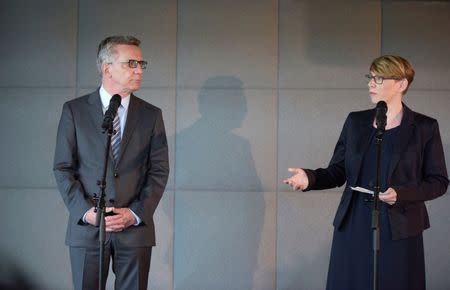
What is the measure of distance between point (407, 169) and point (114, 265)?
165 centimetres

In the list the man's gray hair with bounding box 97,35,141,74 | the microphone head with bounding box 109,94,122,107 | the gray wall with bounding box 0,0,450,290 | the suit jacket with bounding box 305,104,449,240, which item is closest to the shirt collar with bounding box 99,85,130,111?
A: the man's gray hair with bounding box 97,35,141,74

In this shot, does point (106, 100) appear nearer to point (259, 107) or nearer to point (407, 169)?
point (407, 169)

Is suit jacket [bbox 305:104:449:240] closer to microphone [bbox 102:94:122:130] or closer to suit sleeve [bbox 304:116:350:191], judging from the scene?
suit sleeve [bbox 304:116:350:191]

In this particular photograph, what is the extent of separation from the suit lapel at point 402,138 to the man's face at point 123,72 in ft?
4.75

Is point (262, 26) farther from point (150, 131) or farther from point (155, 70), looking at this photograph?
point (150, 131)

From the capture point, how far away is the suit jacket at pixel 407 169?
145 inches

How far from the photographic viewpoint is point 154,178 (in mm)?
3818

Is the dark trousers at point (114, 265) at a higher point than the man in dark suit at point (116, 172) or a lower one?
lower

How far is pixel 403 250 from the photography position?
369 cm

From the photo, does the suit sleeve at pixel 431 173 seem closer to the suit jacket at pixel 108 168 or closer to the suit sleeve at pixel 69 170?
the suit jacket at pixel 108 168

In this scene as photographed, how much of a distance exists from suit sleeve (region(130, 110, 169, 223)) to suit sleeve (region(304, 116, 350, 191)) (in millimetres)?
808

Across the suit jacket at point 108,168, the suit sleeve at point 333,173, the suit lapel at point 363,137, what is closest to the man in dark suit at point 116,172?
the suit jacket at point 108,168

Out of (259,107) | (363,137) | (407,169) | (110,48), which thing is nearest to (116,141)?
(110,48)

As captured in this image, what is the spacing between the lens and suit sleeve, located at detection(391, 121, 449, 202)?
145 inches
